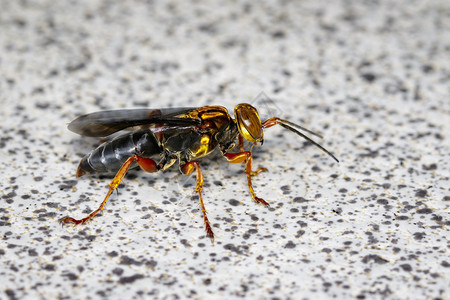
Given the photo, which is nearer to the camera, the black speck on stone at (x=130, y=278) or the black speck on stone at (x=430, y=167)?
the black speck on stone at (x=130, y=278)

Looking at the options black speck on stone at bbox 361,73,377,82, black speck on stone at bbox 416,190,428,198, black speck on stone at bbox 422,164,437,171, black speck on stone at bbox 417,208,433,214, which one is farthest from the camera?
black speck on stone at bbox 361,73,377,82

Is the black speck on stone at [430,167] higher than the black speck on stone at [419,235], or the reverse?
the black speck on stone at [430,167]

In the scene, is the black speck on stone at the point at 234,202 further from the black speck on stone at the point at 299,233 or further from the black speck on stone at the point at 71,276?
the black speck on stone at the point at 71,276

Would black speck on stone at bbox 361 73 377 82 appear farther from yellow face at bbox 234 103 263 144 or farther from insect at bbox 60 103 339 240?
yellow face at bbox 234 103 263 144

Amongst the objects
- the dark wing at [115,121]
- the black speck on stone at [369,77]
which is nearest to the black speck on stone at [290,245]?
the dark wing at [115,121]

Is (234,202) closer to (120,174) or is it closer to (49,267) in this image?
(120,174)

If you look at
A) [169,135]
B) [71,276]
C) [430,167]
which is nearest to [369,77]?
[430,167]

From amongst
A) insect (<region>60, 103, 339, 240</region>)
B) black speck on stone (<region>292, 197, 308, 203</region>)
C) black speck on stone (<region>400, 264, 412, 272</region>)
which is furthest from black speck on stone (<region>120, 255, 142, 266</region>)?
black speck on stone (<region>400, 264, 412, 272</region>)

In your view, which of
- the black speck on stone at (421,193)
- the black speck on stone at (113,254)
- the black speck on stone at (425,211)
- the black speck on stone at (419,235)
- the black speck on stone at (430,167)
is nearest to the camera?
the black speck on stone at (113,254)

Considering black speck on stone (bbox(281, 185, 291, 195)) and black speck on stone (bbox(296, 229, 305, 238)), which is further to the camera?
black speck on stone (bbox(281, 185, 291, 195))
